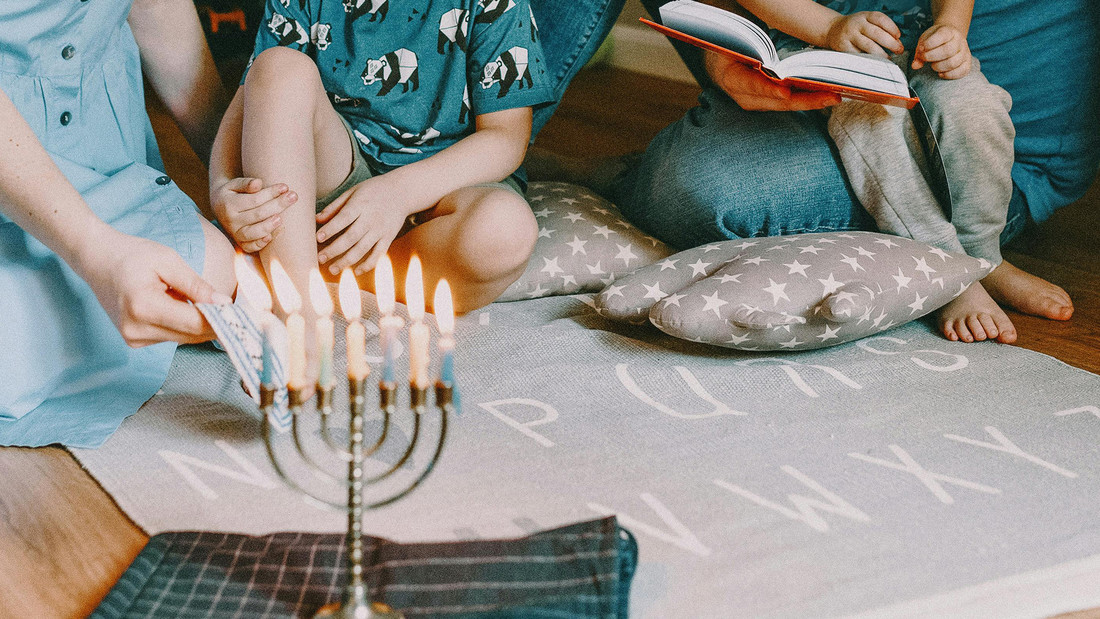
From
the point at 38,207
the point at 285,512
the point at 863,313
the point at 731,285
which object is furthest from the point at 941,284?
the point at 38,207

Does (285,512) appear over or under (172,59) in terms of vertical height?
under

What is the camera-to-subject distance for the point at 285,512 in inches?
28.3

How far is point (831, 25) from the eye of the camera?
115 centimetres

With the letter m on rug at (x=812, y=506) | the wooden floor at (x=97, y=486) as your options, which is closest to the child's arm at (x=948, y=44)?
the wooden floor at (x=97, y=486)

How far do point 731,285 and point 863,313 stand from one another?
14cm

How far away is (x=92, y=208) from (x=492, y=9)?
49cm

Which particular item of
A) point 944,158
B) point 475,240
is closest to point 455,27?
point 475,240

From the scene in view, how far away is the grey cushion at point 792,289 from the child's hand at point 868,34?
229 mm

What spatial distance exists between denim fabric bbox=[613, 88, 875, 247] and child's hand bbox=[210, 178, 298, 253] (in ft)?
1.77

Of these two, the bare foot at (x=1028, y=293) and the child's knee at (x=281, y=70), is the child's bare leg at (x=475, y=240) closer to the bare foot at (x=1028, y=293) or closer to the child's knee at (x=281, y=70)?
the child's knee at (x=281, y=70)

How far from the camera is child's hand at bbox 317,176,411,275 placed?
94 cm

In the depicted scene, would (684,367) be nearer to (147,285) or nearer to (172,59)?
(147,285)

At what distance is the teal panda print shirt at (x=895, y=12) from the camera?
4.07 ft

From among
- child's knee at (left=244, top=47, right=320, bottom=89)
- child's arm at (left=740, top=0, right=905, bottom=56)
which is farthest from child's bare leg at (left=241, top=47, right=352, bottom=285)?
child's arm at (left=740, top=0, right=905, bottom=56)
